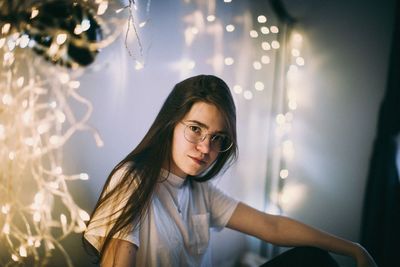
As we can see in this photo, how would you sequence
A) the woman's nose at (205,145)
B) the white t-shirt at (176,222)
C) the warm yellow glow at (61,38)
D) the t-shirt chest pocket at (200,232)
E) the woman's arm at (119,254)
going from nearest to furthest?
1. the woman's arm at (119,254)
2. the white t-shirt at (176,222)
3. the woman's nose at (205,145)
4. the t-shirt chest pocket at (200,232)
5. the warm yellow glow at (61,38)

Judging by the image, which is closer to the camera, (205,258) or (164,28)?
(205,258)

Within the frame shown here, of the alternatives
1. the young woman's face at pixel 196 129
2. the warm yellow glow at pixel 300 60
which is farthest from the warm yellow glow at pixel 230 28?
the young woman's face at pixel 196 129

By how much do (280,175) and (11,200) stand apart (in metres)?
1.67

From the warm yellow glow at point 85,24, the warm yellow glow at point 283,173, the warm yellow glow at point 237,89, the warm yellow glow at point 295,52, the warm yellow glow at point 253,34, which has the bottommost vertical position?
the warm yellow glow at point 283,173

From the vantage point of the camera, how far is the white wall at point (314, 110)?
1.87 meters

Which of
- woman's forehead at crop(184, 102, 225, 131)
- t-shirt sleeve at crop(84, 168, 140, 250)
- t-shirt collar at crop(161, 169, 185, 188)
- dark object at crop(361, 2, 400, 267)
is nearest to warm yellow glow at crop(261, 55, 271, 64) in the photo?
dark object at crop(361, 2, 400, 267)

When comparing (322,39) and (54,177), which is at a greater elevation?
(322,39)

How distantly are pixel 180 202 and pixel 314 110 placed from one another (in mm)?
1296

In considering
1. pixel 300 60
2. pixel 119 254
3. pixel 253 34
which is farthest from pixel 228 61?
pixel 119 254

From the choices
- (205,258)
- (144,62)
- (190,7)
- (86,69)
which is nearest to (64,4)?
(86,69)

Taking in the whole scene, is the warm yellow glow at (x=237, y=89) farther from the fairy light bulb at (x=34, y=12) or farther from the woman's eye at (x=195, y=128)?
the fairy light bulb at (x=34, y=12)

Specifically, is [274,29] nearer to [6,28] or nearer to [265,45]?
[265,45]

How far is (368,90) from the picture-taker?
2154 millimetres

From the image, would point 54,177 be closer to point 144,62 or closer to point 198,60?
point 144,62
